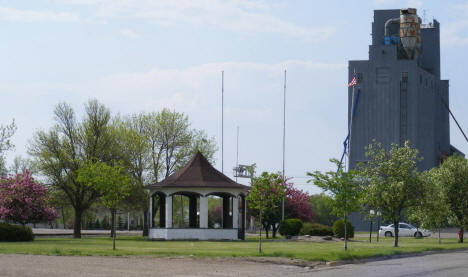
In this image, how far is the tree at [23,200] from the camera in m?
49.6

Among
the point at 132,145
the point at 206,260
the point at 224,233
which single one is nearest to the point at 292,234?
the point at 224,233

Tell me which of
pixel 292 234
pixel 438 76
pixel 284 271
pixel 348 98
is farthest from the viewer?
pixel 438 76

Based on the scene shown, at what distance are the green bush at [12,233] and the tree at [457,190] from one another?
29440 mm

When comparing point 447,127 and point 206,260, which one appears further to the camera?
point 447,127

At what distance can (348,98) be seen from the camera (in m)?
100

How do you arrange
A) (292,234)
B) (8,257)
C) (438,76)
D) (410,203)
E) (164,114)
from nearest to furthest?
(8,257)
(410,203)
(292,234)
(164,114)
(438,76)

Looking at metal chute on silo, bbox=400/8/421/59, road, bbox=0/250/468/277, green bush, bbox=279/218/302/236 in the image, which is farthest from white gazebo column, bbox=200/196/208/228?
metal chute on silo, bbox=400/8/421/59

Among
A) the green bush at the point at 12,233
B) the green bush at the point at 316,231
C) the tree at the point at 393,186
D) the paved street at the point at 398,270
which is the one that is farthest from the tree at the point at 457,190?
the green bush at the point at 12,233

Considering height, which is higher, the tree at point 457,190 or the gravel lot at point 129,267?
the tree at point 457,190

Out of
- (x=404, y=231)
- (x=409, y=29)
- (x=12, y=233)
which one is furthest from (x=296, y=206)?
(x=409, y=29)

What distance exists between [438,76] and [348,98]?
1823 cm

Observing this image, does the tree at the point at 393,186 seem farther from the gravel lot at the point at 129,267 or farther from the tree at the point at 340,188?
the gravel lot at the point at 129,267

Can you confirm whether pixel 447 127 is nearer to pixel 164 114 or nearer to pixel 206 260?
pixel 164 114

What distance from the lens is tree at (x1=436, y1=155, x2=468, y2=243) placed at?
51.1 m
